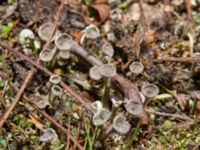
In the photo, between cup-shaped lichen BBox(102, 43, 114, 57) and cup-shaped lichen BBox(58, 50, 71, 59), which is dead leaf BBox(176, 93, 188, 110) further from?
cup-shaped lichen BBox(58, 50, 71, 59)

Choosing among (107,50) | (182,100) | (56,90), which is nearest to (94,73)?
(107,50)

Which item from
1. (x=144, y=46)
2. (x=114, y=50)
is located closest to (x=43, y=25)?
(x=114, y=50)

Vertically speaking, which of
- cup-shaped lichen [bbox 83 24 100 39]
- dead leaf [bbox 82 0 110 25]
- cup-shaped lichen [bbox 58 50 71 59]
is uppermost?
dead leaf [bbox 82 0 110 25]

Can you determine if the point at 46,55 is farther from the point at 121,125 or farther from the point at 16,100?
the point at 121,125

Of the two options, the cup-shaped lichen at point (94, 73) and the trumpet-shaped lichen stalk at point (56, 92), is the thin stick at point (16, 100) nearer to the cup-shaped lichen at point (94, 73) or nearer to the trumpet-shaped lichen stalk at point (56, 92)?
the trumpet-shaped lichen stalk at point (56, 92)

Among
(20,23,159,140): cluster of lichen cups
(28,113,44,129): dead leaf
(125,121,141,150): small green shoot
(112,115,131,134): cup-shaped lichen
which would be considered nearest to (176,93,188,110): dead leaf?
Answer: (20,23,159,140): cluster of lichen cups

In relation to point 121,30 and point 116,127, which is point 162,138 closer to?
point 116,127

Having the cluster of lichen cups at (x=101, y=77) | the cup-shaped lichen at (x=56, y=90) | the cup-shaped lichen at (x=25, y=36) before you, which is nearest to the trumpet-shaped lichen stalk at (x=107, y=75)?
the cluster of lichen cups at (x=101, y=77)
